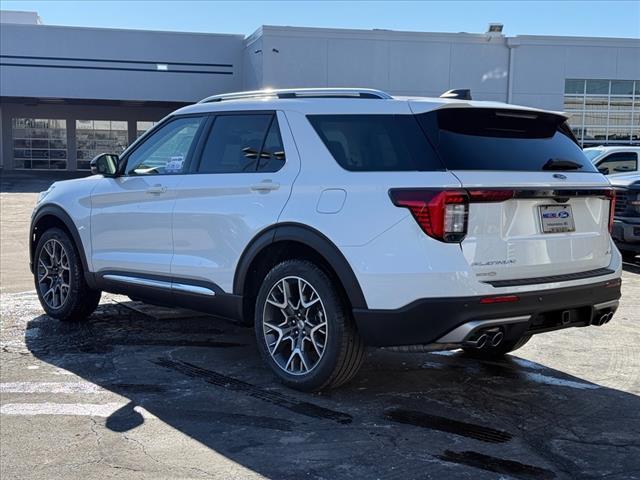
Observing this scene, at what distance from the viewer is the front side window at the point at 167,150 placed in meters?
5.27

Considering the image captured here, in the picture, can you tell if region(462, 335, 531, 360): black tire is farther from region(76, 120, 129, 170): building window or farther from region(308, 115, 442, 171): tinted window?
region(76, 120, 129, 170): building window

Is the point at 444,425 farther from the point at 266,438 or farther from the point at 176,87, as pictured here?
the point at 176,87

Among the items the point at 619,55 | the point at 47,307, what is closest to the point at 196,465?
the point at 47,307

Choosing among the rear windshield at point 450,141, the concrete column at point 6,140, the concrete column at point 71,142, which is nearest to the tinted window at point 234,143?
the rear windshield at point 450,141

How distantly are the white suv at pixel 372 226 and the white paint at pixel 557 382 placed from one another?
360 mm

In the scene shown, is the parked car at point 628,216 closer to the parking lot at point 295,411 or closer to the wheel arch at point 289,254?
the parking lot at point 295,411

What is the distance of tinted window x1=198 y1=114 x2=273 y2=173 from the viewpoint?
476 centimetres

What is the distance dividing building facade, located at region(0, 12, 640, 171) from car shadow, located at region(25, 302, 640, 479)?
23724mm

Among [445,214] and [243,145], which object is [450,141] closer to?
[445,214]

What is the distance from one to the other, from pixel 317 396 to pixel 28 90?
33107 mm

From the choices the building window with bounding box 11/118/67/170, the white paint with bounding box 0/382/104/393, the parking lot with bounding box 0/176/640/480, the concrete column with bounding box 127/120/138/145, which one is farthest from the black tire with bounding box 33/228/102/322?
the building window with bounding box 11/118/67/170

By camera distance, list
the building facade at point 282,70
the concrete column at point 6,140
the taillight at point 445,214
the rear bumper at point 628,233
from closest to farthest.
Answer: the taillight at point 445,214 < the rear bumper at point 628,233 < the building facade at point 282,70 < the concrete column at point 6,140

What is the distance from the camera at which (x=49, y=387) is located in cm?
462

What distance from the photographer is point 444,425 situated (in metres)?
3.96
